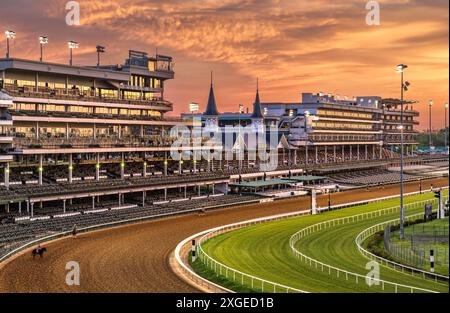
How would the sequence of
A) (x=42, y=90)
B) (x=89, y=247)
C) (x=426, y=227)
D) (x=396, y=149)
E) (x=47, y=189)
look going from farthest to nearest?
1. (x=396, y=149)
2. (x=42, y=90)
3. (x=47, y=189)
4. (x=426, y=227)
5. (x=89, y=247)

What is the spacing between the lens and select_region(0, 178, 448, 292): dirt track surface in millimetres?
31000

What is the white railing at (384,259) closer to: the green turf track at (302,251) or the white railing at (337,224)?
the green turf track at (302,251)

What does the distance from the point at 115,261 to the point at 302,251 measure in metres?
12.2

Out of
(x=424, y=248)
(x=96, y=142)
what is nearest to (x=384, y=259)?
(x=424, y=248)

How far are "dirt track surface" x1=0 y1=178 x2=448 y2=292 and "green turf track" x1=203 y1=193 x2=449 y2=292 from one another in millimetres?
4158

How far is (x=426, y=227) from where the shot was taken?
158 feet

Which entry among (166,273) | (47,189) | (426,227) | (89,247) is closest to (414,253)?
(426,227)

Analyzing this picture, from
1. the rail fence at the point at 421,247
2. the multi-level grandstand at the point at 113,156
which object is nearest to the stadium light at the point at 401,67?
the rail fence at the point at 421,247

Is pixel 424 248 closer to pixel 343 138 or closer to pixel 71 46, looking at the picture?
pixel 71 46

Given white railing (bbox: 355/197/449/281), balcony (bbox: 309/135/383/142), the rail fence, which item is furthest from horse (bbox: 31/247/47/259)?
balcony (bbox: 309/135/383/142)

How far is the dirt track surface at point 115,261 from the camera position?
102 ft

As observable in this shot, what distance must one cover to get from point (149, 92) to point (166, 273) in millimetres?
49016

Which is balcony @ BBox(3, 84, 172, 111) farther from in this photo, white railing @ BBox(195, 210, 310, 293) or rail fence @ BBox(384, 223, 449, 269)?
rail fence @ BBox(384, 223, 449, 269)
